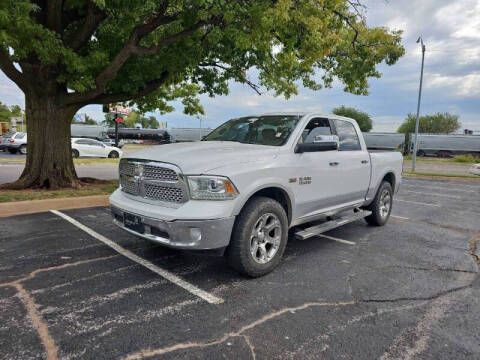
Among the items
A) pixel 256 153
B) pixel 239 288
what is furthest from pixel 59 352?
pixel 256 153

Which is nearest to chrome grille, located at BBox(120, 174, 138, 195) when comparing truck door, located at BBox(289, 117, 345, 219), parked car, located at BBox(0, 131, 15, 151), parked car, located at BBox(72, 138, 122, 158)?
truck door, located at BBox(289, 117, 345, 219)

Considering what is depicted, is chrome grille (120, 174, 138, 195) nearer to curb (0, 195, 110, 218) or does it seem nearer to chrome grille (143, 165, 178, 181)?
chrome grille (143, 165, 178, 181)

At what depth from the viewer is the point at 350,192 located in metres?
5.20

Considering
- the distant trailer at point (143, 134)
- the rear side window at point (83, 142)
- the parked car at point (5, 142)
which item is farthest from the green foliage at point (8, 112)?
the rear side window at point (83, 142)

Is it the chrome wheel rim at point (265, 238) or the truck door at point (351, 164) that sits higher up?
the truck door at point (351, 164)

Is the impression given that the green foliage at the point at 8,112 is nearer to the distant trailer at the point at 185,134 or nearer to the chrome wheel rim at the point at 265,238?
the distant trailer at the point at 185,134

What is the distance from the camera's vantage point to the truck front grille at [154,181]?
339 cm

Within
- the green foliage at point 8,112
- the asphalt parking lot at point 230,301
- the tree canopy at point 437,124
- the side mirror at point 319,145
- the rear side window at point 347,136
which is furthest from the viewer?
the green foliage at point 8,112

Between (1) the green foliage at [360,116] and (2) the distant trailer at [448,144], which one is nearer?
(2) the distant trailer at [448,144]

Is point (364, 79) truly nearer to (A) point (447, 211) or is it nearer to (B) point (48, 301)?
(A) point (447, 211)

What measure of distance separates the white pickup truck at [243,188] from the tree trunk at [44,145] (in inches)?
224

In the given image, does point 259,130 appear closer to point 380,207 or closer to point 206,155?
point 206,155

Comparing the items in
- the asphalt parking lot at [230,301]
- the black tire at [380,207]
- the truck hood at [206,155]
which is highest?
the truck hood at [206,155]

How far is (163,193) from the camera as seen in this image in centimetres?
356
